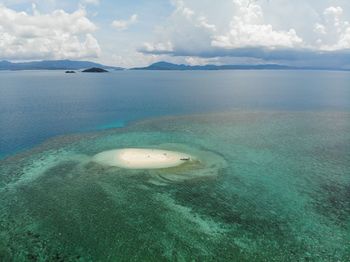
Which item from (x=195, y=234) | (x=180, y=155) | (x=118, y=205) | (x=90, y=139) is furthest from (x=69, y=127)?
(x=195, y=234)

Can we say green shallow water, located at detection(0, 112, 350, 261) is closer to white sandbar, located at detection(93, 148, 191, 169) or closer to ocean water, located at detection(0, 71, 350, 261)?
ocean water, located at detection(0, 71, 350, 261)

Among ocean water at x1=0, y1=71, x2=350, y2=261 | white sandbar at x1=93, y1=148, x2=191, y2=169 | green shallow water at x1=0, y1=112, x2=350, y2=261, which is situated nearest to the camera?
green shallow water at x1=0, y1=112, x2=350, y2=261

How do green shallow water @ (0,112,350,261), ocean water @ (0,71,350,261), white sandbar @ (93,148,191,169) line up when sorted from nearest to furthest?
green shallow water @ (0,112,350,261)
ocean water @ (0,71,350,261)
white sandbar @ (93,148,191,169)

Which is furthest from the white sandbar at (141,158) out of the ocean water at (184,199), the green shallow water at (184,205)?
the green shallow water at (184,205)

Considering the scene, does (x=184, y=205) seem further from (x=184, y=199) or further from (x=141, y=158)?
(x=141, y=158)

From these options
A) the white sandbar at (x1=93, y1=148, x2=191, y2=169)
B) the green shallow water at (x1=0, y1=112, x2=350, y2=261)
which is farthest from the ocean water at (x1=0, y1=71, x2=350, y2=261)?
the white sandbar at (x1=93, y1=148, x2=191, y2=169)
